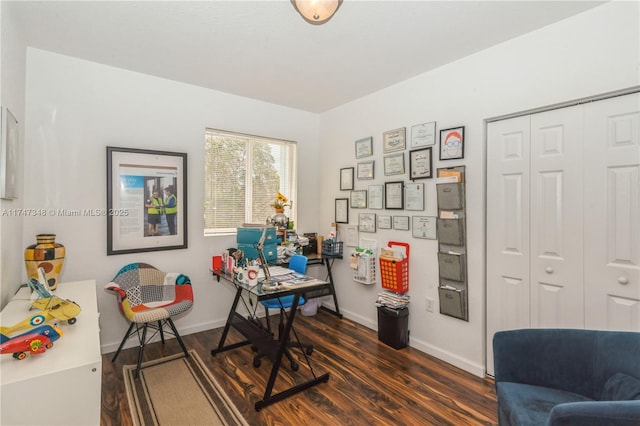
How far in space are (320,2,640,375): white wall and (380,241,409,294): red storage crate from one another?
67mm

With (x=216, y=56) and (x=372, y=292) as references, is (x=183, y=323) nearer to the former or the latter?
(x=372, y=292)

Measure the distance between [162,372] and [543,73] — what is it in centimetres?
378

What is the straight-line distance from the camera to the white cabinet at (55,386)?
1076mm

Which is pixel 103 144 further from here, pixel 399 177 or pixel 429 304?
pixel 429 304

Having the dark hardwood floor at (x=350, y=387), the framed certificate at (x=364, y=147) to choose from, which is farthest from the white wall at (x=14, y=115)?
the framed certificate at (x=364, y=147)

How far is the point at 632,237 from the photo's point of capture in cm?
188

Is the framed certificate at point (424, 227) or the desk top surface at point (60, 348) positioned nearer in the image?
the desk top surface at point (60, 348)

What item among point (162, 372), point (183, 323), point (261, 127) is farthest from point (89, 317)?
point (261, 127)

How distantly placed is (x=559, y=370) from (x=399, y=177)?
2.04 m

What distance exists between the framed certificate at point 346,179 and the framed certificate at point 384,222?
607mm

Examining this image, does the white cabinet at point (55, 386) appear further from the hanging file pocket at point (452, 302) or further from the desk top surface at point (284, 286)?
the hanging file pocket at point (452, 302)

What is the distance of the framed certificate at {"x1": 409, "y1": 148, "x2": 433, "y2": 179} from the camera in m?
2.89

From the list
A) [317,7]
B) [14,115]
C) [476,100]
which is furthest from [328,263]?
[14,115]

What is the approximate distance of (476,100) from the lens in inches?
102
